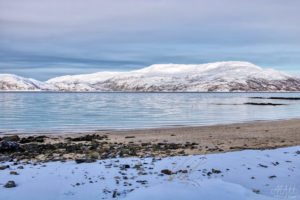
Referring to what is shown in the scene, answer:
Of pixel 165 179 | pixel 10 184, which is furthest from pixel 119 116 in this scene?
pixel 10 184

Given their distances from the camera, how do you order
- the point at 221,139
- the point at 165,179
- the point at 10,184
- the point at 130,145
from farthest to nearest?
the point at 221,139, the point at 130,145, the point at 165,179, the point at 10,184

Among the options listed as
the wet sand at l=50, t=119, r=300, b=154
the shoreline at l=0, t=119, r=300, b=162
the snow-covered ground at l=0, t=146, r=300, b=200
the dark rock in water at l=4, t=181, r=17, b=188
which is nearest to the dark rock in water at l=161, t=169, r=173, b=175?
the snow-covered ground at l=0, t=146, r=300, b=200

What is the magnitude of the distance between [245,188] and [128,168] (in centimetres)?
321

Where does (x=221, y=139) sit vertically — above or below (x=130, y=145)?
below

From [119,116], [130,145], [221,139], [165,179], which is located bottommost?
[119,116]

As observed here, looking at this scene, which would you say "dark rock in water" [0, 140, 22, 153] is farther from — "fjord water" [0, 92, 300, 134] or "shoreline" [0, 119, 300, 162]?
"fjord water" [0, 92, 300, 134]

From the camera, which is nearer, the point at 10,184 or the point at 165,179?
the point at 10,184

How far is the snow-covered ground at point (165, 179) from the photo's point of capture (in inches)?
243

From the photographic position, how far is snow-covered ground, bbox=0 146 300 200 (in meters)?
6.16

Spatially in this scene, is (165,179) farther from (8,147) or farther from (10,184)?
(8,147)

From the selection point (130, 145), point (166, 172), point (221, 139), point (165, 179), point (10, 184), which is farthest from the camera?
point (221, 139)

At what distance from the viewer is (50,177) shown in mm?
7258

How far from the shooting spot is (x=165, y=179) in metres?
7.17

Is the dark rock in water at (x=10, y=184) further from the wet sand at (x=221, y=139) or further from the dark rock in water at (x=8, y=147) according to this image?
the wet sand at (x=221, y=139)
